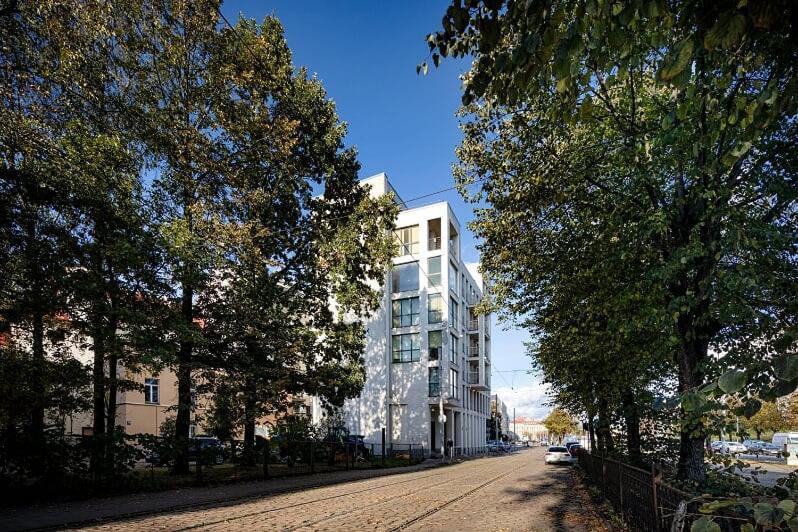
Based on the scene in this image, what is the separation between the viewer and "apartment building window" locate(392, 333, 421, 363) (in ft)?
157

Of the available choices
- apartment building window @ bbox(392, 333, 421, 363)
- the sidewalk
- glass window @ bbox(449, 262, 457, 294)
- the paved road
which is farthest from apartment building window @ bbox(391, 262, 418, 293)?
the paved road

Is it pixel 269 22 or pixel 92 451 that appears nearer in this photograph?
pixel 92 451

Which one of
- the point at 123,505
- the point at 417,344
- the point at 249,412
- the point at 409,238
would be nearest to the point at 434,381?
the point at 417,344

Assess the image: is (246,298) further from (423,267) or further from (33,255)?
(423,267)

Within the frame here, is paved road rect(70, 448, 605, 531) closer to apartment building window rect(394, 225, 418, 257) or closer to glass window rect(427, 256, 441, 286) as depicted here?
glass window rect(427, 256, 441, 286)

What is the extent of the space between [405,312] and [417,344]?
3500 millimetres

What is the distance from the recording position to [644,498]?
7090mm

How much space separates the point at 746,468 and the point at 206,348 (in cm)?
1782

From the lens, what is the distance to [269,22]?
845 inches

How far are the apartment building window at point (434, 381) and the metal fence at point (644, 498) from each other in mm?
34167

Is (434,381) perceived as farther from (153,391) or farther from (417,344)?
(153,391)

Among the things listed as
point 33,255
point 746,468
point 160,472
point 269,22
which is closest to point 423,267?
point 269,22

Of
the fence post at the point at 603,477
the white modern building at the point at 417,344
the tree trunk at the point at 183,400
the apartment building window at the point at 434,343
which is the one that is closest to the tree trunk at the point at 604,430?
the fence post at the point at 603,477

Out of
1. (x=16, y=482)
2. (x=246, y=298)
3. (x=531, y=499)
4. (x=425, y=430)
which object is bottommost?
(x=425, y=430)
